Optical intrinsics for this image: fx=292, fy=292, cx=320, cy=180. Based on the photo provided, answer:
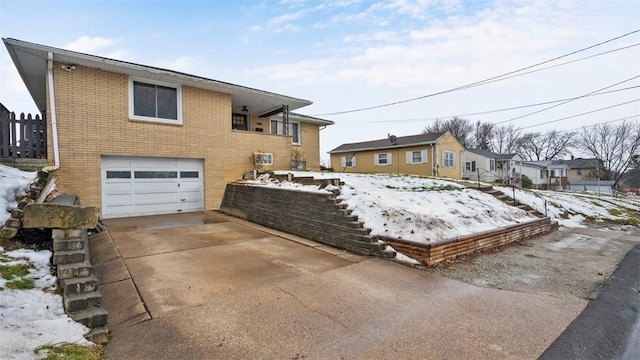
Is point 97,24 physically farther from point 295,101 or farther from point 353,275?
point 353,275

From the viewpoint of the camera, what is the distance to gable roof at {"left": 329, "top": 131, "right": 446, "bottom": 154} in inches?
854

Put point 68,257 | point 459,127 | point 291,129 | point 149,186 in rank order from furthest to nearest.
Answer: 1. point 459,127
2. point 291,129
3. point 149,186
4. point 68,257

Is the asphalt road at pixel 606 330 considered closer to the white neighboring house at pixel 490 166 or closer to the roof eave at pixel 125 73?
the roof eave at pixel 125 73

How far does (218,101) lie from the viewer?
11.3 m

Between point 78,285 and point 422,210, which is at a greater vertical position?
point 422,210

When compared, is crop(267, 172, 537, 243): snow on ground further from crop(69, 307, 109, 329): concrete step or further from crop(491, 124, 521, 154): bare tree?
crop(491, 124, 521, 154): bare tree

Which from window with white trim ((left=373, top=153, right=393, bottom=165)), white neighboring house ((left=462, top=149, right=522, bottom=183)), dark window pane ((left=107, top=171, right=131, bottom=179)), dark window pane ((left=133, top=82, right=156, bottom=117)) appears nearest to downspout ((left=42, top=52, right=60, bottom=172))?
dark window pane ((left=107, top=171, right=131, bottom=179))

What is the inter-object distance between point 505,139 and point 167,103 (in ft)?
193

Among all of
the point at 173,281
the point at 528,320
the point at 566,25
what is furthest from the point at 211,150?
the point at 566,25

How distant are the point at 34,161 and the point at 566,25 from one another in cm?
1769

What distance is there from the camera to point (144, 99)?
977 centimetres

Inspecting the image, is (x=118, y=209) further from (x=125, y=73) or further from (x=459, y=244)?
(x=459, y=244)

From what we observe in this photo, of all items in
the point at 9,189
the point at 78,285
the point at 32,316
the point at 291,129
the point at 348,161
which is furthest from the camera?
the point at 348,161

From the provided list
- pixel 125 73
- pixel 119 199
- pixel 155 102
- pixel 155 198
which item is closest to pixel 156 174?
pixel 155 198
